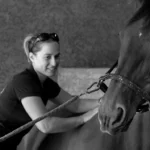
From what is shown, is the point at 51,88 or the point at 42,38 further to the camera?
the point at 51,88

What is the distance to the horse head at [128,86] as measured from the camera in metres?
0.93

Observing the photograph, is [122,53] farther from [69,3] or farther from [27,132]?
[69,3]

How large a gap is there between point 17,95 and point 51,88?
0.87ft

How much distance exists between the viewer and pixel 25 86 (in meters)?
1.34

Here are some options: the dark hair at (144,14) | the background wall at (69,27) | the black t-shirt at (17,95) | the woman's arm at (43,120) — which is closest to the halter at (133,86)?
the dark hair at (144,14)

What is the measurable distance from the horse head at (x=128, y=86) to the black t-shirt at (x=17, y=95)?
1.58ft

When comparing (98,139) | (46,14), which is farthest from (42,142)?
(46,14)

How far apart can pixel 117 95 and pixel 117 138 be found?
1.10ft

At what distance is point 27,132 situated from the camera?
1.55 m

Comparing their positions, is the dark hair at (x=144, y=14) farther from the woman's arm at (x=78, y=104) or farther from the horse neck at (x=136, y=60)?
the woman's arm at (x=78, y=104)

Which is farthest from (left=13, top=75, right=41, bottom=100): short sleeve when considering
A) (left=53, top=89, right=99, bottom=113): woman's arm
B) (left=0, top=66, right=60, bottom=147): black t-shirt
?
(left=53, top=89, right=99, bottom=113): woman's arm

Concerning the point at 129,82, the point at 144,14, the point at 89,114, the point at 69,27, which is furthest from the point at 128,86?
the point at 69,27

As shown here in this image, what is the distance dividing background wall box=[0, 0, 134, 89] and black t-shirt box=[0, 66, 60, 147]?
62.4 inches

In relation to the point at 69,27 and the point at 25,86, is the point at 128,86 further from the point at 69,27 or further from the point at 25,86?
the point at 69,27
